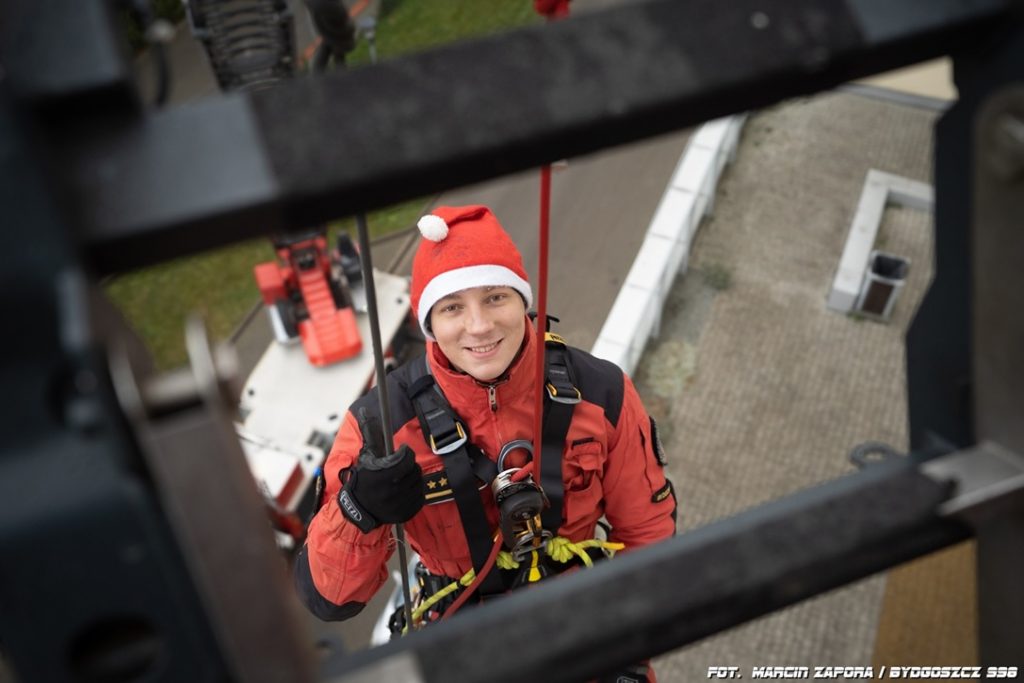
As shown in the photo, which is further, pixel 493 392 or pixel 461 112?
pixel 493 392

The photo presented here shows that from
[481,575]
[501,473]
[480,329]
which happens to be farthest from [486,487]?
[480,329]

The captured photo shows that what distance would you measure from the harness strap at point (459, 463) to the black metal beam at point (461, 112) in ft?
5.59

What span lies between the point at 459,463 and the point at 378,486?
0.29 metres

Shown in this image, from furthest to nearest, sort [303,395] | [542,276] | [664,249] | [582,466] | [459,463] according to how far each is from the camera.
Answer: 1. [303,395]
2. [664,249]
3. [582,466]
4. [459,463]
5. [542,276]

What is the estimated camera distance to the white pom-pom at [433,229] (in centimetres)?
251

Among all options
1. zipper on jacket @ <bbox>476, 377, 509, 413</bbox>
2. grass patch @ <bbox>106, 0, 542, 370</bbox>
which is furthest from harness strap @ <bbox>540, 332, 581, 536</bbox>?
grass patch @ <bbox>106, 0, 542, 370</bbox>

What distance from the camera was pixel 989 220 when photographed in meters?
0.86

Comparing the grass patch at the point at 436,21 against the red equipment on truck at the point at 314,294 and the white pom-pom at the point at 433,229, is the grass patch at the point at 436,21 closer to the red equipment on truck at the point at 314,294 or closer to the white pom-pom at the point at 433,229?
the red equipment on truck at the point at 314,294

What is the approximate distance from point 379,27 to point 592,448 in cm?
813

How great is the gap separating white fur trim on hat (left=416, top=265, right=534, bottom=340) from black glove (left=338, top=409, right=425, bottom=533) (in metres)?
0.39

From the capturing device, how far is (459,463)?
2.42 metres

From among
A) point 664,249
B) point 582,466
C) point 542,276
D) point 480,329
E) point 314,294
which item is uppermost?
point 542,276

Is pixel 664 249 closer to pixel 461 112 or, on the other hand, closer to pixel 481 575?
pixel 481 575

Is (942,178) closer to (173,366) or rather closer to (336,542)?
(336,542)
